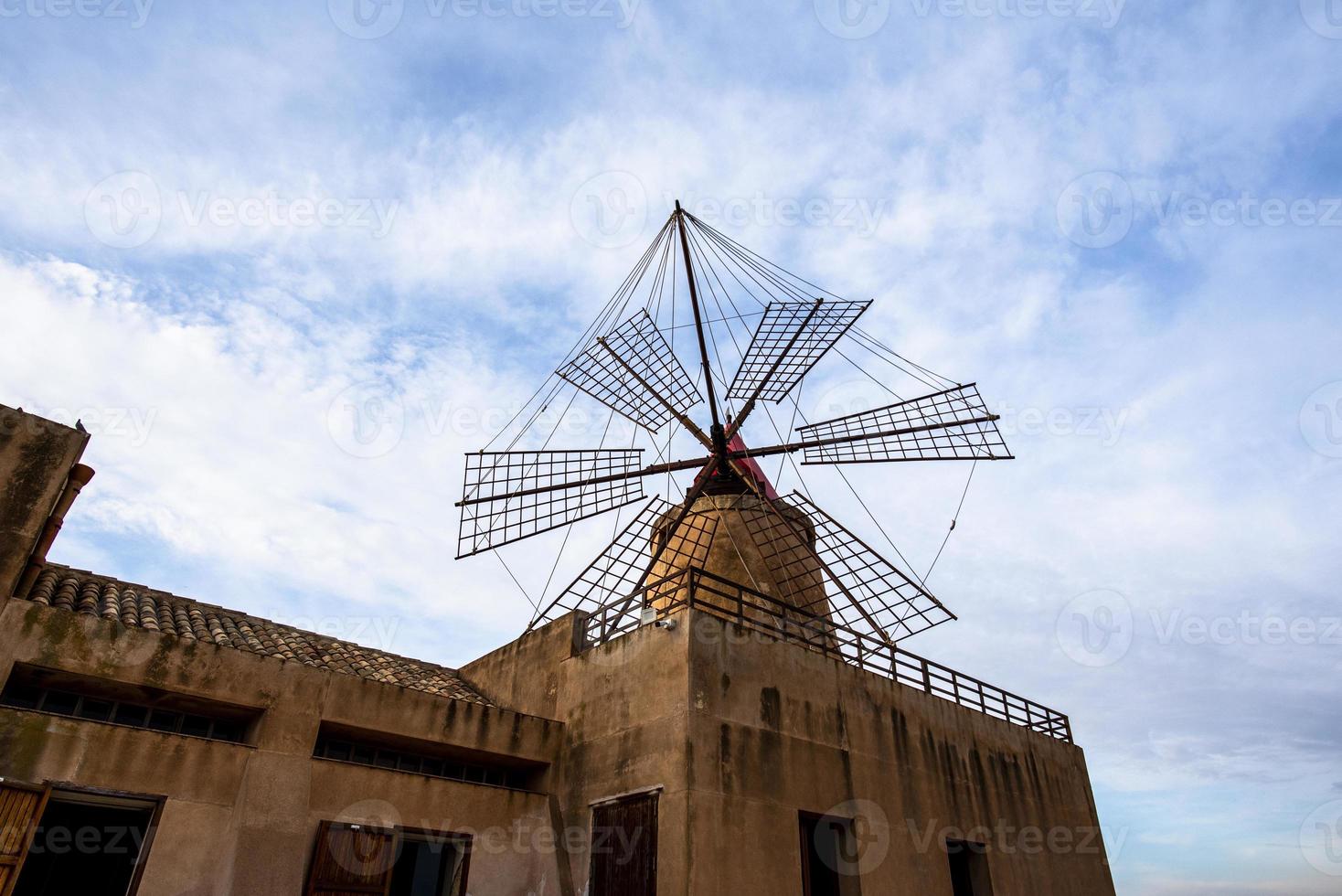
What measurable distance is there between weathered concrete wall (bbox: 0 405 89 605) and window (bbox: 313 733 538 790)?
3556 mm

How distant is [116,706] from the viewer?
28.8 feet

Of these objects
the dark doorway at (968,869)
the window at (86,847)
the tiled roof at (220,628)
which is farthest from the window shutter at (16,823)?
the dark doorway at (968,869)

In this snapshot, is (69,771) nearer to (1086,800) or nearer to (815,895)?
(815,895)

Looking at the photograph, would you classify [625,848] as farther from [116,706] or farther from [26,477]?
[26,477]

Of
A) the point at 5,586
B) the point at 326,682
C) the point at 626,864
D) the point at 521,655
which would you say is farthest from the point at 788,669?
the point at 5,586

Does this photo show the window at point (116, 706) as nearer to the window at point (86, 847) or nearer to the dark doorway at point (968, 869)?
→ the window at point (86, 847)

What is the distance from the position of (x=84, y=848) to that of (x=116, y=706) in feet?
4.31

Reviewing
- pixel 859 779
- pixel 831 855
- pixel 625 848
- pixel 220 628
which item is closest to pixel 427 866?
pixel 625 848

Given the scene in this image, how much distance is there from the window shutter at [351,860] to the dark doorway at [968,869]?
7213mm

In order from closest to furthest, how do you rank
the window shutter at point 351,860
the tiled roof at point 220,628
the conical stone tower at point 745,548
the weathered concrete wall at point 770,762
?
the window shutter at point 351,860 → the weathered concrete wall at point 770,762 → the tiled roof at point 220,628 → the conical stone tower at point 745,548

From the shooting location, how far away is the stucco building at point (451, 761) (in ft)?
27.1

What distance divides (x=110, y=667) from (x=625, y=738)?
5.37 meters

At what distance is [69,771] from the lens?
788 centimetres

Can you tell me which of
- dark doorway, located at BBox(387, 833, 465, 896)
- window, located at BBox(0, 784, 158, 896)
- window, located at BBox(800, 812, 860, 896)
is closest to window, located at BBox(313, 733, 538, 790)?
dark doorway, located at BBox(387, 833, 465, 896)
